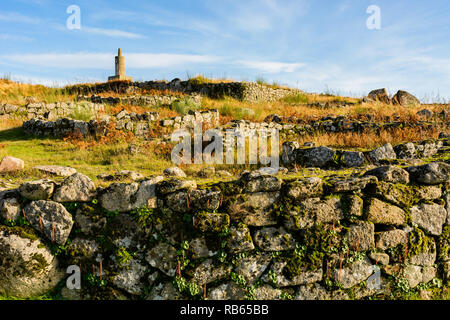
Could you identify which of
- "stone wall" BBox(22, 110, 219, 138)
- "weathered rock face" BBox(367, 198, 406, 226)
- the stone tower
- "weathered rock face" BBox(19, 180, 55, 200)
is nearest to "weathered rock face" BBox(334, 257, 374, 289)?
"weathered rock face" BBox(367, 198, 406, 226)

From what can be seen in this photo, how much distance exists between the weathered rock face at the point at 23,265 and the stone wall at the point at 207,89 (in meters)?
16.0

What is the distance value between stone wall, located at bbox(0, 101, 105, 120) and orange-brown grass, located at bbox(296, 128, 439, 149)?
8542mm

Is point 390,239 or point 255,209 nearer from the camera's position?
point 255,209

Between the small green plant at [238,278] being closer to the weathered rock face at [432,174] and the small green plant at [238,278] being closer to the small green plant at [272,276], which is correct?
the small green plant at [272,276]

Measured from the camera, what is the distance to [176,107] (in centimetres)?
1377

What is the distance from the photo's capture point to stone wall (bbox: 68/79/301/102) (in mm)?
19141

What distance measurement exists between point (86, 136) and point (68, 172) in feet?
14.7

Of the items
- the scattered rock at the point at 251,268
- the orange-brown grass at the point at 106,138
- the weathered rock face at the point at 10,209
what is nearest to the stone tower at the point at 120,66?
the orange-brown grass at the point at 106,138

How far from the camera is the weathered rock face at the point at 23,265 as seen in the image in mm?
3658

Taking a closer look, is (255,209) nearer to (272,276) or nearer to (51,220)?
(272,276)

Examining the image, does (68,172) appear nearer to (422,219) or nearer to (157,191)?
(157,191)

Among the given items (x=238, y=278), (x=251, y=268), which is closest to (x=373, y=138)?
(x=251, y=268)

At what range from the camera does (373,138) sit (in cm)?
926

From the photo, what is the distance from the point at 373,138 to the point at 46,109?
12.2m
